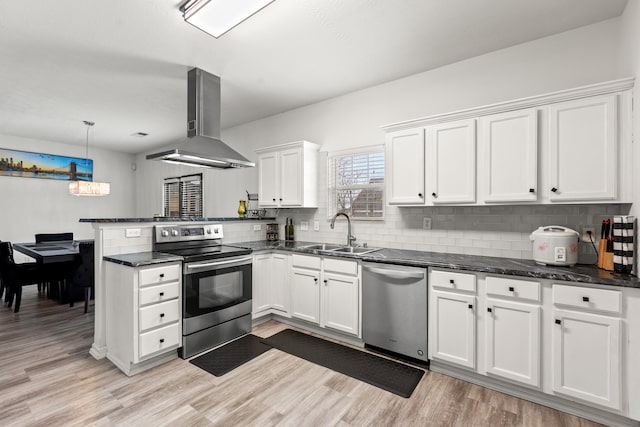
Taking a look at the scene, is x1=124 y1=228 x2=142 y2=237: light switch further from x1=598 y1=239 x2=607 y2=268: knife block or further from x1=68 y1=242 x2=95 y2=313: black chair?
x1=598 y1=239 x2=607 y2=268: knife block

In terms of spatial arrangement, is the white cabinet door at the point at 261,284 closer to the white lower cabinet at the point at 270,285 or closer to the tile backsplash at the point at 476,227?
the white lower cabinet at the point at 270,285

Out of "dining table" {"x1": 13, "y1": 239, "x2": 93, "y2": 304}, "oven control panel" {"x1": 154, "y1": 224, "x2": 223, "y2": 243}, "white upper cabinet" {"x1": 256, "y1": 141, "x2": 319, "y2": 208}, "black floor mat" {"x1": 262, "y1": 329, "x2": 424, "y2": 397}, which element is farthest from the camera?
"white upper cabinet" {"x1": 256, "y1": 141, "x2": 319, "y2": 208}

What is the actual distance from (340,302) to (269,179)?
6.28ft

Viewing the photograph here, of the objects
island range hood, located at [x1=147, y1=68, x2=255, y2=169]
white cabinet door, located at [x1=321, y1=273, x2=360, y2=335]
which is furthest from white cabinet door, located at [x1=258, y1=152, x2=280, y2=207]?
white cabinet door, located at [x1=321, y1=273, x2=360, y2=335]

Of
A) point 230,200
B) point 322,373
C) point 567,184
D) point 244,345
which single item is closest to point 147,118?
point 230,200

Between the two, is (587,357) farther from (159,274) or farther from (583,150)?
(159,274)

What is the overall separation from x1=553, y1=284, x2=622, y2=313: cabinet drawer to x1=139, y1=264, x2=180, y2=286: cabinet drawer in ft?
9.32

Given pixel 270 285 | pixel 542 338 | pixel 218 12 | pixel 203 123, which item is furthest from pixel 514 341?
pixel 203 123

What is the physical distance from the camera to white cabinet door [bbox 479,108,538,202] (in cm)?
226

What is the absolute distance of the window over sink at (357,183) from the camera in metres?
3.46

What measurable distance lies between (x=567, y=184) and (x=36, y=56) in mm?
4617

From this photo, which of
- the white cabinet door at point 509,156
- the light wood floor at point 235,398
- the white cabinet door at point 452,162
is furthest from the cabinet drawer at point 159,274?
the white cabinet door at point 509,156

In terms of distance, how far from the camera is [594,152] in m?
2.06

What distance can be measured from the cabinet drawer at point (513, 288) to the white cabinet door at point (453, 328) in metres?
0.16
